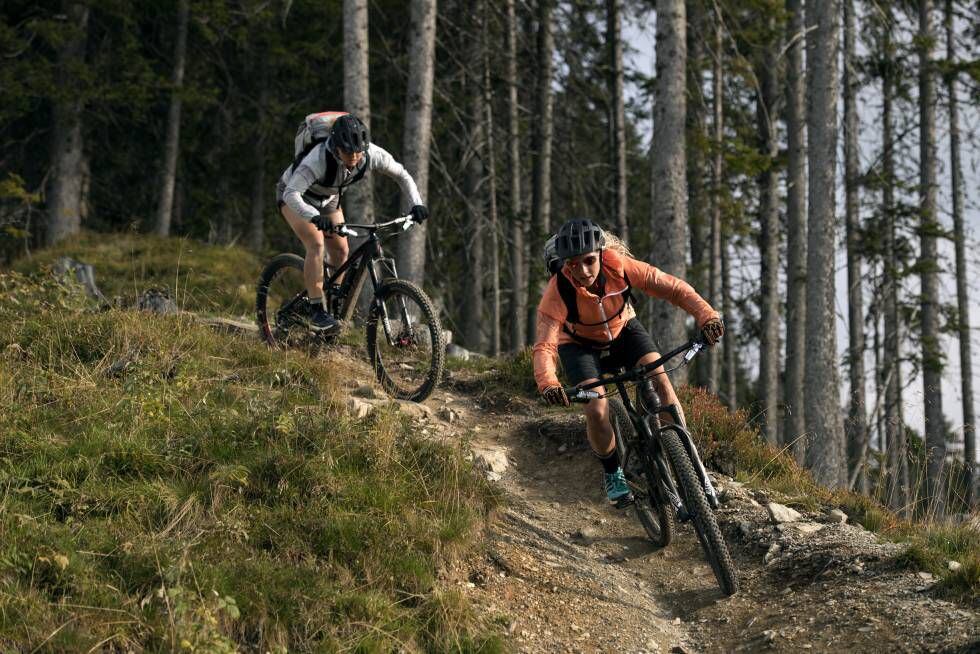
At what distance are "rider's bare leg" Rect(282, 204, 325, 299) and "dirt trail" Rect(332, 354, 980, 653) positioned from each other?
178 centimetres

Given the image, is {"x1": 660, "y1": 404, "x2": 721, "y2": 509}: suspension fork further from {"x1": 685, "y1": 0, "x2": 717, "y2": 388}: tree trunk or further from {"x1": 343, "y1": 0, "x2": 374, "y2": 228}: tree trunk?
{"x1": 685, "y1": 0, "x2": 717, "y2": 388}: tree trunk

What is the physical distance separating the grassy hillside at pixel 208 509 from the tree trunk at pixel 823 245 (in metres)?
8.13

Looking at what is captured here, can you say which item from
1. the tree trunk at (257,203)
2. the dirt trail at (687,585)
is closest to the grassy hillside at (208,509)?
the dirt trail at (687,585)

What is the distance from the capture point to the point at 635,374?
6098mm

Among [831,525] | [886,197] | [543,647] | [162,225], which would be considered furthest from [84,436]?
[886,197]

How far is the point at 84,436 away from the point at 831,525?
519 centimetres

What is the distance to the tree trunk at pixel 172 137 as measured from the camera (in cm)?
1952

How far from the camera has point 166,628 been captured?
14.4 feet

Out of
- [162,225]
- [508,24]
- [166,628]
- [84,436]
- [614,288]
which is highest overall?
[508,24]

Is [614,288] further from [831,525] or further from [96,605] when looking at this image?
[96,605]

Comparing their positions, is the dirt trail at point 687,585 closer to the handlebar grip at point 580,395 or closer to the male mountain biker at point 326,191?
the handlebar grip at point 580,395

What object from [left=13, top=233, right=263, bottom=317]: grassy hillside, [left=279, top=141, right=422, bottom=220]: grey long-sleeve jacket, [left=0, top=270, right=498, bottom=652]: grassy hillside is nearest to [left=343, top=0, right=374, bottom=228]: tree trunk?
[left=13, top=233, right=263, bottom=317]: grassy hillside

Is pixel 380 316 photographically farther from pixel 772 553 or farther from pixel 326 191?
pixel 772 553

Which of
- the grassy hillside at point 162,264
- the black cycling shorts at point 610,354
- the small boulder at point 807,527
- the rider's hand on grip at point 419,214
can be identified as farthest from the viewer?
the grassy hillside at point 162,264
